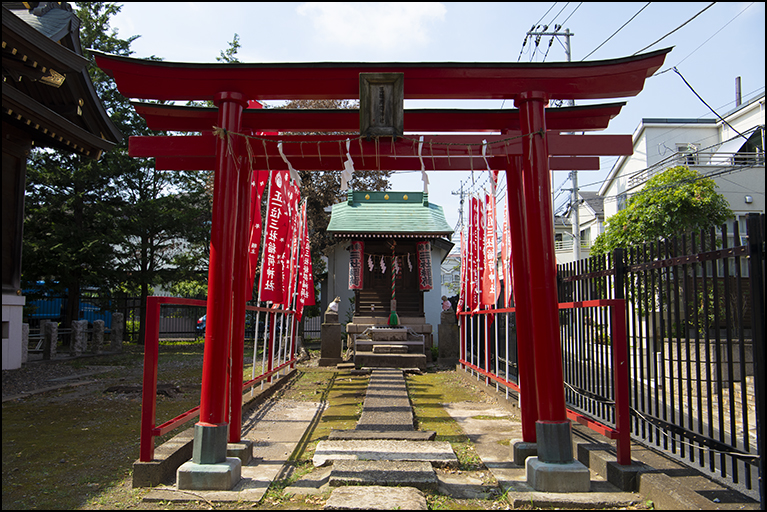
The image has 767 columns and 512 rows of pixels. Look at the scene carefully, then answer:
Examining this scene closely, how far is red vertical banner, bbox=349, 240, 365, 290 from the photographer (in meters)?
17.3

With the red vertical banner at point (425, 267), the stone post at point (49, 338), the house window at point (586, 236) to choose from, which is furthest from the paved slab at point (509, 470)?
the house window at point (586, 236)

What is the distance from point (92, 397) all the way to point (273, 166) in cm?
654

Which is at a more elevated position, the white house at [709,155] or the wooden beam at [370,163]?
the white house at [709,155]

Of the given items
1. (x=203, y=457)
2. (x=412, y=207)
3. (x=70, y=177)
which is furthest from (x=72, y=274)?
(x=203, y=457)

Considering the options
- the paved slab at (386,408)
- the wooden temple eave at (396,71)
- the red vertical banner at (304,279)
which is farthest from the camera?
the red vertical banner at (304,279)

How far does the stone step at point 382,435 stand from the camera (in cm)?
584

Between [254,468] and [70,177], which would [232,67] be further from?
[70,177]

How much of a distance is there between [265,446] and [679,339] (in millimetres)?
4730

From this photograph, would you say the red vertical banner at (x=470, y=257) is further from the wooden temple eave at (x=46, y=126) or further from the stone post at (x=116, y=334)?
the stone post at (x=116, y=334)

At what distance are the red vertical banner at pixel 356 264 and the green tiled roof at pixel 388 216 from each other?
1.82 ft

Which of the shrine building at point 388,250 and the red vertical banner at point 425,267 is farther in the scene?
the red vertical banner at point 425,267

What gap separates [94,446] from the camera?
5.88 meters

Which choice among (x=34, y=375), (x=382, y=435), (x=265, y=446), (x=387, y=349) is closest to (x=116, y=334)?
(x=34, y=375)

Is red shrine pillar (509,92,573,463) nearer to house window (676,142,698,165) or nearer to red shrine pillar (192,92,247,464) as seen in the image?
red shrine pillar (192,92,247,464)
